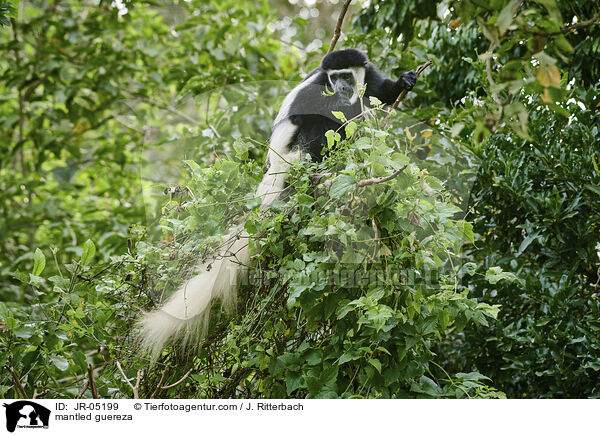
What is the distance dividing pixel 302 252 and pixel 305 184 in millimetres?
124

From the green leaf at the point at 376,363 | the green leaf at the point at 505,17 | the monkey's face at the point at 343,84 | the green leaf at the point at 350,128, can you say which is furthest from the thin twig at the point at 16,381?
the monkey's face at the point at 343,84

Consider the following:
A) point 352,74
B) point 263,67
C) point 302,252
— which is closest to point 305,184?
point 302,252

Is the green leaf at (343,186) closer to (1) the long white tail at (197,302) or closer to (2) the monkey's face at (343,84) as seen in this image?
(1) the long white tail at (197,302)

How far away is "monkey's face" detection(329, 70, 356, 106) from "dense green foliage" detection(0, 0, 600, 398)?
0.65 feet

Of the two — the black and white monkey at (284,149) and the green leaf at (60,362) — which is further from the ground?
the black and white monkey at (284,149)

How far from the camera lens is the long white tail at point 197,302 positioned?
0.97m

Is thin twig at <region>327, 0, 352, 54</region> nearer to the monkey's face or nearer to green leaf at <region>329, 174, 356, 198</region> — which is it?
the monkey's face

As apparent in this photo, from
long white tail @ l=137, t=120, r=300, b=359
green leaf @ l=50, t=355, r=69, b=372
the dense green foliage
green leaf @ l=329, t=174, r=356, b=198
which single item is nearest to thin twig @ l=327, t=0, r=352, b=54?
the dense green foliage

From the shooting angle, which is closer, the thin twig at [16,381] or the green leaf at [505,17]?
the green leaf at [505,17]

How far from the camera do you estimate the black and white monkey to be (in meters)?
0.97

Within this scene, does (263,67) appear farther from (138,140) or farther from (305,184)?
(305,184)

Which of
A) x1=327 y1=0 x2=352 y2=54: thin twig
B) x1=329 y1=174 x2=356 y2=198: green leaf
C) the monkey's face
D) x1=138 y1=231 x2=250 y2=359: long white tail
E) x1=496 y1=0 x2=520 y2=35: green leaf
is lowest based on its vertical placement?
x1=138 y1=231 x2=250 y2=359: long white tail

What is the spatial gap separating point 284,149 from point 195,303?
532 mm

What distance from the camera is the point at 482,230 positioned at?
1402mm
